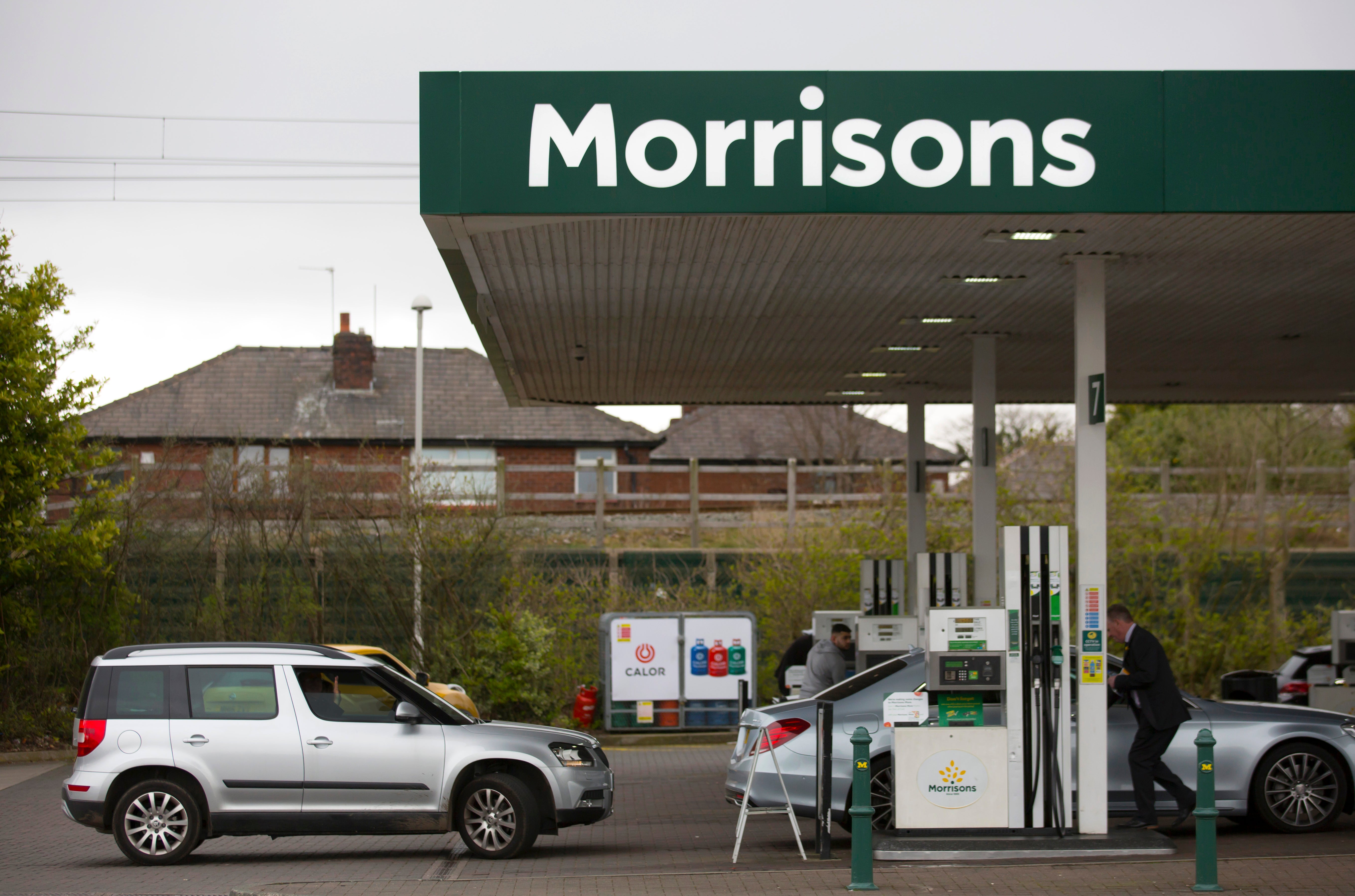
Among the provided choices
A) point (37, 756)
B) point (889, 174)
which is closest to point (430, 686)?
point (37, 756)

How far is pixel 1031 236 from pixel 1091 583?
9.00 feet

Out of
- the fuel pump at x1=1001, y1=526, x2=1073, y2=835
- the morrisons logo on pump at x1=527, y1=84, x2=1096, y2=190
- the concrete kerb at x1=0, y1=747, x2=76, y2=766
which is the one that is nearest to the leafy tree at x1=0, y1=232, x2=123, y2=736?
the concrete kerb at x1=0, y1=747, x2=76, y2=766

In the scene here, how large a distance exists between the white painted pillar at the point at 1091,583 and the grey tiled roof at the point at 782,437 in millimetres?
30638

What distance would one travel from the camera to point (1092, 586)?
10.0 metres

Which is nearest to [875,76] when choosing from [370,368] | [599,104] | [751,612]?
[599,104]

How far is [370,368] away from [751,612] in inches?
946

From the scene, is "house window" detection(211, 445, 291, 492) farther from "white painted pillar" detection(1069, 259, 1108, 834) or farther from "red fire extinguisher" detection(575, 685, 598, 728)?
"white painted pillar" detection(1069, 259, 1108, 834)

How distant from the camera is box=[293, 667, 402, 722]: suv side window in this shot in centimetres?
1027

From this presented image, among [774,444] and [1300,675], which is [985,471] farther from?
[774,444]

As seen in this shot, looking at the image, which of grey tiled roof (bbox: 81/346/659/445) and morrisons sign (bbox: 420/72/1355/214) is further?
grey tiled roof (bbox: 81/346/659/445)

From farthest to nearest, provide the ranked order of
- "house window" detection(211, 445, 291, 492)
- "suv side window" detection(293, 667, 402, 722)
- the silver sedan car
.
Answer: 1. "house window" detection(211, 445, 291, 492)
2. the silver sedan car
3. "suv side window" detection(293, 667, 402, 722)

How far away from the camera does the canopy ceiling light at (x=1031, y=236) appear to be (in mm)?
9789

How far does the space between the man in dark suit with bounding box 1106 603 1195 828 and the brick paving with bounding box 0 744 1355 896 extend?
425 millimetres

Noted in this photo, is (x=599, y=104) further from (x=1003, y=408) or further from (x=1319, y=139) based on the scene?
(x=1003, y=408)
